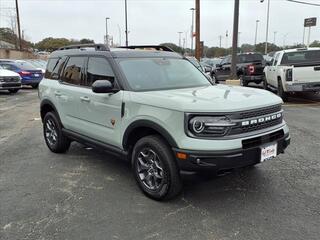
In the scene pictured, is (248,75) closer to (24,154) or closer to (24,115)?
(24,115)

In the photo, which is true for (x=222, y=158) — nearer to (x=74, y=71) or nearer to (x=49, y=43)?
(x=74, y=71)

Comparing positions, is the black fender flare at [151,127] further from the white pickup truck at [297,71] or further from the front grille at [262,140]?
the white pickup truck at [297,71]

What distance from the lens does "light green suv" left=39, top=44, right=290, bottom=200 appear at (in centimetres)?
380

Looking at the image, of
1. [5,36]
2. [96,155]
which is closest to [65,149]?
[96,155]

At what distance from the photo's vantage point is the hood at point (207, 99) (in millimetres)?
3818

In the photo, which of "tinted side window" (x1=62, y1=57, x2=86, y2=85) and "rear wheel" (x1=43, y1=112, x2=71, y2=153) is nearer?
"tinted side window" (x1=62, y1=57, x2=86, y2=85)

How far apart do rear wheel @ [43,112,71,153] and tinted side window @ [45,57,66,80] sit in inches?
27.4

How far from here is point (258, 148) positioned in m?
3.98

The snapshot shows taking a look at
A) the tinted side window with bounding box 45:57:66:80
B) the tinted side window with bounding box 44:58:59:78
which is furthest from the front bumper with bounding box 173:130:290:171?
the tinted side window with bounding box 44:58:59:78

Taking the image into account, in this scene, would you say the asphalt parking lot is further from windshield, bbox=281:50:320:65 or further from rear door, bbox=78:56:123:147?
windshield, bbox=281:50:320:65

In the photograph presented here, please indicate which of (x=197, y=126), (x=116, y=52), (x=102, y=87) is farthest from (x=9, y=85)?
(x=197, y=126)

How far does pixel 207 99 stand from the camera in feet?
13.3

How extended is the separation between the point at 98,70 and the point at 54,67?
1694 millimetres

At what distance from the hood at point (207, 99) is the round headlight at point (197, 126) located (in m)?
0.13
